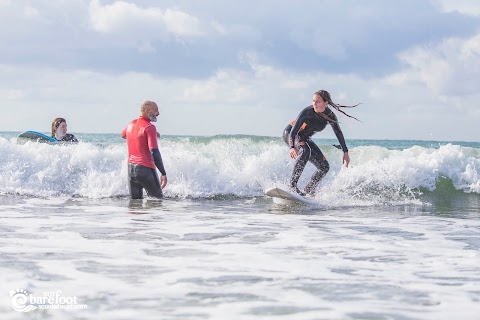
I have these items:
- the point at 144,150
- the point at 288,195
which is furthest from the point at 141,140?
the point at 288,195

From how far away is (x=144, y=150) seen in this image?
32.1ft

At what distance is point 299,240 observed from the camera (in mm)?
6508

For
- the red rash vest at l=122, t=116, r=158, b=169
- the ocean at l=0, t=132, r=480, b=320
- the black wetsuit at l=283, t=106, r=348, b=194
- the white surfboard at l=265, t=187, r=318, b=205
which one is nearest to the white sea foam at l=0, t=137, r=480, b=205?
the ocean at l=0, t=132, r=480, b=320

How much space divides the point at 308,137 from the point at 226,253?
514cm

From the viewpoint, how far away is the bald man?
31.4 ft

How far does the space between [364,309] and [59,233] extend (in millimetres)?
3788

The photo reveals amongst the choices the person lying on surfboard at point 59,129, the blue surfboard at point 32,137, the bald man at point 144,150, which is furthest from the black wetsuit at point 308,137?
the blue surfboard at point 32,137

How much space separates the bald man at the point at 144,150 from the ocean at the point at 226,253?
393mm

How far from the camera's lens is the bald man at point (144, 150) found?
377 inches

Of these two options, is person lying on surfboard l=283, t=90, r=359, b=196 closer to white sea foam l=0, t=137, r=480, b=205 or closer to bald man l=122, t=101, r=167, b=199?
white sea foam l=0, t=137, r=480, b=205

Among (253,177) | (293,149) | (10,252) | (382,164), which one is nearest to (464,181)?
(382,164)

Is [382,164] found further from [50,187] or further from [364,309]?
[364,309]

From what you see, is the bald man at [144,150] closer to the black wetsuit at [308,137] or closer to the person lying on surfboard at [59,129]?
the black wetsuit at [308,137]

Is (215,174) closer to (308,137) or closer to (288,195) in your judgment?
(308,137)
